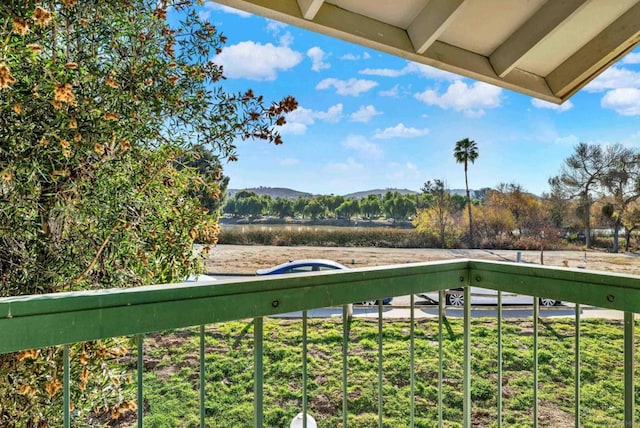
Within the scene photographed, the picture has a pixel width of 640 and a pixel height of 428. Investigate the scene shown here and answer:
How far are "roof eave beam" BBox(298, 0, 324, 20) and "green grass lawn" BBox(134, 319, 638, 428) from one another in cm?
124

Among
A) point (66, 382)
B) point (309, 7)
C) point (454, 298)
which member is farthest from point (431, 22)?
point (66, 382)

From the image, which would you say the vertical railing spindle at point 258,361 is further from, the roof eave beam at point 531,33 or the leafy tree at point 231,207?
the leafy tree at point 231,207

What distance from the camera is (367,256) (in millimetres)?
4125

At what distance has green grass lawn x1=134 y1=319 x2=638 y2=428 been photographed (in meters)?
2.10

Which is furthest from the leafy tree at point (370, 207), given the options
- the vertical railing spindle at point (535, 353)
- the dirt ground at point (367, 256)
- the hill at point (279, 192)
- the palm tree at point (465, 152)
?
the vertical railing spindle at point (535, 353)

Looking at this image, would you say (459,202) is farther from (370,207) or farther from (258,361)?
(258,361)

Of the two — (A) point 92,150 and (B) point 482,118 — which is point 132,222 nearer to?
(A) point 92,150

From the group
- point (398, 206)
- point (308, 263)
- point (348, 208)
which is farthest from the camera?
point (398, 206)

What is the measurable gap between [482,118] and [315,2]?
913 cm

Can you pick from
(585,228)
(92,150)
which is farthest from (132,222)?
(585,228)

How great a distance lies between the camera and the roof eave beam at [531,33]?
1384 millimetres

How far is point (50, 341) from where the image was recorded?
76 centimetres

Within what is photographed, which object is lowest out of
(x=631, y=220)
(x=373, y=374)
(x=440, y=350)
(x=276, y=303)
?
(x=373, y=374)

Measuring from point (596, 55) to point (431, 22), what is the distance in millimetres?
728
